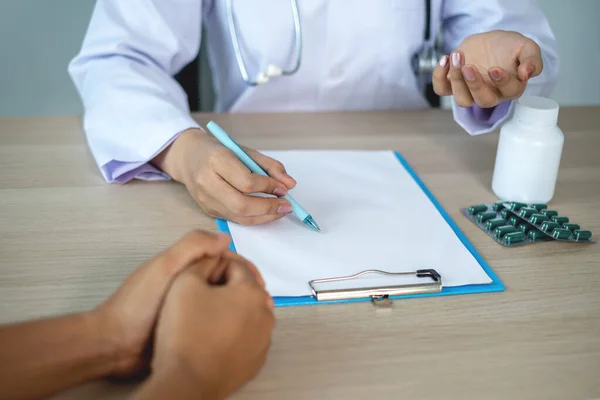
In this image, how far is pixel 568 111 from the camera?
111 cm

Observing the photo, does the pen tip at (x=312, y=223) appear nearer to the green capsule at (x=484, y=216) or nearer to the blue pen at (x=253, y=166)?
the blue pen at (x=253, y=166)

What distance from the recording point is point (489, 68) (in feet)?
2.61

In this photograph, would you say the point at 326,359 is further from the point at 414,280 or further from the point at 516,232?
the point at 516,232

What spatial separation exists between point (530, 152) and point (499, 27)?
0.37m

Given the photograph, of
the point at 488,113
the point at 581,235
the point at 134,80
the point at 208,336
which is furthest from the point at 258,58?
the point at 208,336

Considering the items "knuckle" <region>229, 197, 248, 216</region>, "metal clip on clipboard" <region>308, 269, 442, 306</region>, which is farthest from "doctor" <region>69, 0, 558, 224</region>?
"metal clip on clipboard" <region>308, 269, 442, 306</region>

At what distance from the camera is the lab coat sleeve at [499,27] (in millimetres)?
944

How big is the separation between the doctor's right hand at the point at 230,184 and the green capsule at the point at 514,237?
228 mm

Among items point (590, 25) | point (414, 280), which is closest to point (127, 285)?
point (414, 280)

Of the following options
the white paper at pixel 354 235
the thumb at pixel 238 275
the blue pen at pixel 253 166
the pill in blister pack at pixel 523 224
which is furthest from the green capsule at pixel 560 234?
the thumb at pixel 238 275

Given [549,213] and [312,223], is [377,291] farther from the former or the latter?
[549,213]

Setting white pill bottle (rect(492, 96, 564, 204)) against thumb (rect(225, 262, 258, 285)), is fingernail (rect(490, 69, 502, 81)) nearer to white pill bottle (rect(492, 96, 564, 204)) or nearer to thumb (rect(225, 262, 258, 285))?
white pill bottle (rect(492, 96, 564, 204))

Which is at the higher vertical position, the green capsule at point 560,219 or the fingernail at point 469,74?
the fingernail at point 469,74

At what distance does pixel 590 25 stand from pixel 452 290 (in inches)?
56.1
